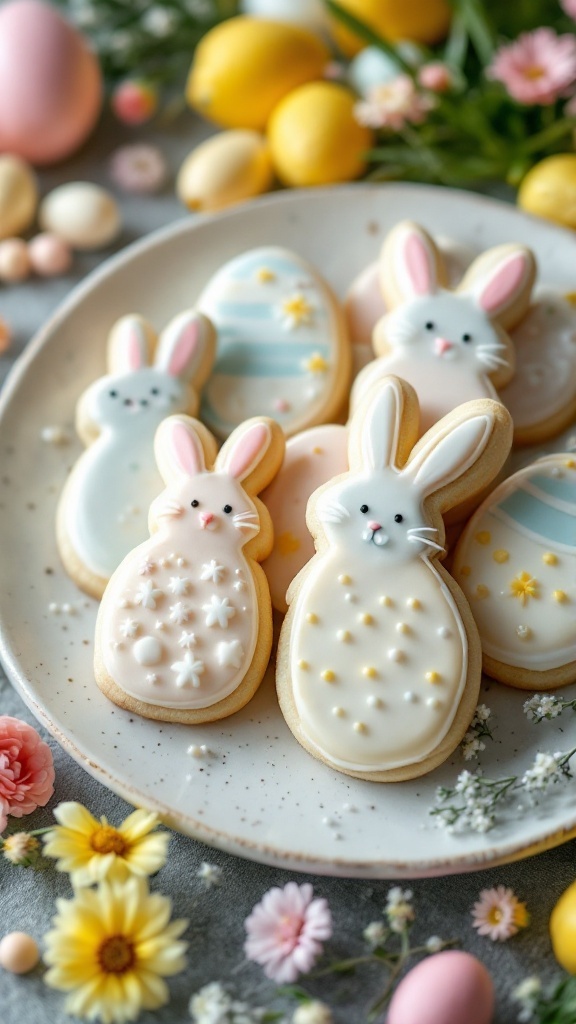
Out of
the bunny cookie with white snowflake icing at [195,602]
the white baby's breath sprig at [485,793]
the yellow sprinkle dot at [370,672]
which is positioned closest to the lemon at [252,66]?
the bunny cookie with white snowflake icing at [195,602]

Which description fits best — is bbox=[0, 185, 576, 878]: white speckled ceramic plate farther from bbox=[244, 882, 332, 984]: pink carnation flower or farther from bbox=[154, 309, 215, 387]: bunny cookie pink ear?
bbox=[154, 309, 215, 387]: bunny cookie pink ear

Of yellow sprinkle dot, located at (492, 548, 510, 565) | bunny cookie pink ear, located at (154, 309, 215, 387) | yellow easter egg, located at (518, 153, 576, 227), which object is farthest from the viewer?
yellow easter egg, located at (518, 153, 576, 227)

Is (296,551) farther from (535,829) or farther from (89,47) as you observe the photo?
(89,47)

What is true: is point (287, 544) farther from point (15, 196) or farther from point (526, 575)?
point (15, 196)

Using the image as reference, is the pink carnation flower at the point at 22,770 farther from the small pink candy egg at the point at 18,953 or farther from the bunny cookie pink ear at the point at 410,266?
the bunny cookie pink ear at the point at 410,266

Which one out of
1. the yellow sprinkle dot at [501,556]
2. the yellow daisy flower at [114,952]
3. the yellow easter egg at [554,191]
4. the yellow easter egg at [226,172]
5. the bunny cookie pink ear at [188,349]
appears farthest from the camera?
the yellow easter egg at [226,172]

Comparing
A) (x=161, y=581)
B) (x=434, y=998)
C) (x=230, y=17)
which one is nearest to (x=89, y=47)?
(x=230, y=17)

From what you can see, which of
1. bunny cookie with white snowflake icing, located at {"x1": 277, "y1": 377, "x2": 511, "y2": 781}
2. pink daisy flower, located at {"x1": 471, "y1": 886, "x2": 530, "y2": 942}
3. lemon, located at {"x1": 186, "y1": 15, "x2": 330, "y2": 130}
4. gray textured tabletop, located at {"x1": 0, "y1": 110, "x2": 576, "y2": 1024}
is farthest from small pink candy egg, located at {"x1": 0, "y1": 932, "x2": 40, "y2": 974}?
lemon, located at {"x1": 186, "y1": 15, "x2": 330, "y2": 130}
